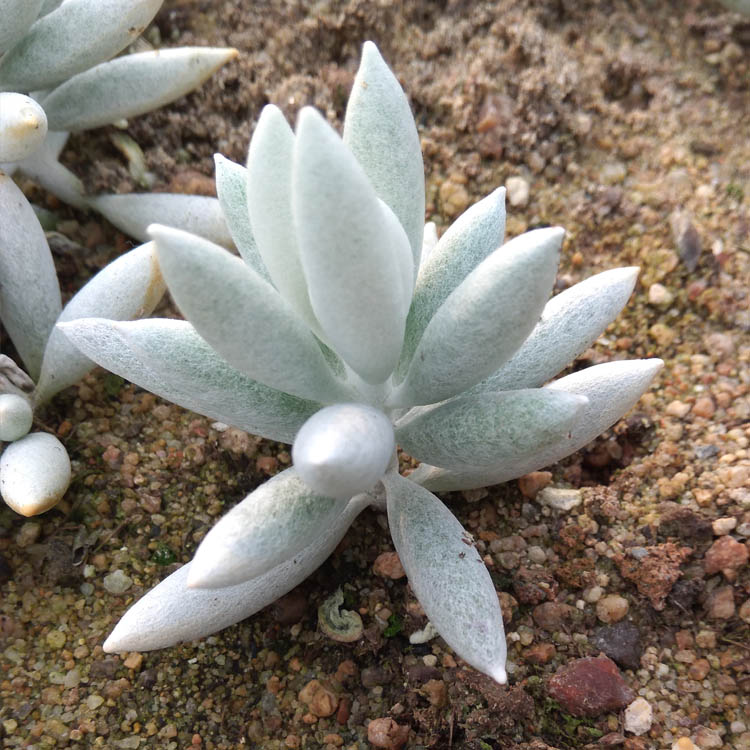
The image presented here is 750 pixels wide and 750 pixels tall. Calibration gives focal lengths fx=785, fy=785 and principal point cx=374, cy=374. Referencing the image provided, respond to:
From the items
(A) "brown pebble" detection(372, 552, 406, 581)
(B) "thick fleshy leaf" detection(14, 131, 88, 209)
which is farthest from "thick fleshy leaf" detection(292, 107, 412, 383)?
(B) "thick fleshy leaf" detection(14, 131, 88, 209)

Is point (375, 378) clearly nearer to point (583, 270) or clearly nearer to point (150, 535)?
point (150, 535)

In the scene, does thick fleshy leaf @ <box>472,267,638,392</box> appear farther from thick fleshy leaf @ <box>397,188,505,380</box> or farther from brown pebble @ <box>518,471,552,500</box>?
brown pebble @ <box>518,471,552,500</box>

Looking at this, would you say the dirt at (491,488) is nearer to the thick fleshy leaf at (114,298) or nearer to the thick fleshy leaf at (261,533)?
the thick fleshy leaf at (114,298)

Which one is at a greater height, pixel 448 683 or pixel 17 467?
pixel 17 467

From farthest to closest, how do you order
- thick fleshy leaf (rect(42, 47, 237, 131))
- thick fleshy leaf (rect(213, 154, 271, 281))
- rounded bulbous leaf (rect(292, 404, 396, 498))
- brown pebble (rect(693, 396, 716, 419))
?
thick fleshy leaf (rect(42, 47, 237, 131))
brown pebble (rect(693, 396, 716, 419))
thick fleshy leaf (rect(213, 154, 271, 281))
rounded bulbous leaf (rect(292, 404, 396, 498))

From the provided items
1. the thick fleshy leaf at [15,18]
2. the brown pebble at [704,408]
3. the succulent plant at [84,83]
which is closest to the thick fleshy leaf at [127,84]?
the succulent plant at [84,83]

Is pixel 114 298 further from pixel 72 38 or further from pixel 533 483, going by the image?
pixel 533 483

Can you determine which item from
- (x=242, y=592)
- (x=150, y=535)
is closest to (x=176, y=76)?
(x=150, y=535)
